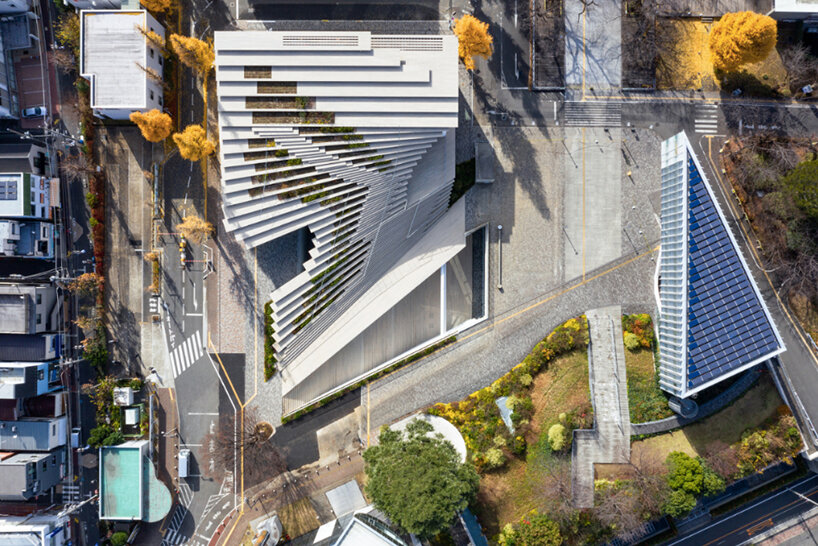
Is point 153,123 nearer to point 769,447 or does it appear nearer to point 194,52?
point 194,52

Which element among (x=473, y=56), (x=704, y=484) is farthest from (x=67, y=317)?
(x=704, y=484)

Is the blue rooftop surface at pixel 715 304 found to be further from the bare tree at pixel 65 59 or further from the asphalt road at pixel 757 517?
the bare tree at pixel 65 59

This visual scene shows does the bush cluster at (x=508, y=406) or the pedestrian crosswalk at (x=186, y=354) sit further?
the pedestrian crosswalk at (x=186, y=354)

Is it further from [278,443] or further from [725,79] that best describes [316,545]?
[725,79]

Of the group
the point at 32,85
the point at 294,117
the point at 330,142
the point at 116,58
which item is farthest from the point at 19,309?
the point at 330,142

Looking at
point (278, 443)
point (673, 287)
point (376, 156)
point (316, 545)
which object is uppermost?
point (376, 156)

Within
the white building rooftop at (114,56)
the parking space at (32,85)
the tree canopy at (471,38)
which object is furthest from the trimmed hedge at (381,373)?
the parking space at (32,85)
